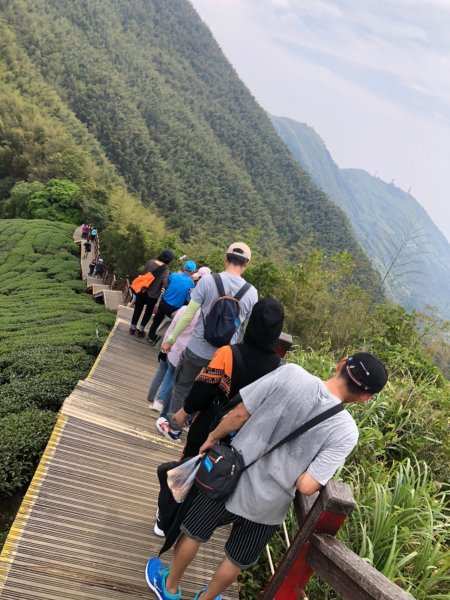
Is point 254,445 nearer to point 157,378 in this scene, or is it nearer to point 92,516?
point 92,516

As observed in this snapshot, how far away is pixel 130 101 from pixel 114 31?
4019 cm

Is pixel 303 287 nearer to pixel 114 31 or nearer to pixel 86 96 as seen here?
pixel 86 96

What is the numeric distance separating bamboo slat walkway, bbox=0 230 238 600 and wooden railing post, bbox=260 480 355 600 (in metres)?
0.86

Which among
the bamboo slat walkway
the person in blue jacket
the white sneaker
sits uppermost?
the person in blue jacket

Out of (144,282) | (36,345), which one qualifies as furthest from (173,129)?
(144,282)

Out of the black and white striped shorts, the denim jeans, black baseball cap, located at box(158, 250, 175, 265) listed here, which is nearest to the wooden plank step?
black baseball cap, located at box(158, 250, 175, 265)

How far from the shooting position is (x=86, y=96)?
3221 inches

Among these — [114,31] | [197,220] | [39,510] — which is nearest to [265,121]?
[114,31]

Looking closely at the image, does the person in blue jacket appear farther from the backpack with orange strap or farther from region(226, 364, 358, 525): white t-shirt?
region(226, 364, 358, 525): white t-shirt

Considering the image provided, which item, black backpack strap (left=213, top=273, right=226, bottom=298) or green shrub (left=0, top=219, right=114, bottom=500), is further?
green shrub (left=0, top=219, right=114, bottom=500)

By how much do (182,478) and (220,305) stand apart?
1.40 metres

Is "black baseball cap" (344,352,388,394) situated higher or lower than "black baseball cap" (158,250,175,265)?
higher

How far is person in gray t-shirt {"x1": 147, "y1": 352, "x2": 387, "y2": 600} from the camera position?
2.01m

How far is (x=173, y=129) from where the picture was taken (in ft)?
297
